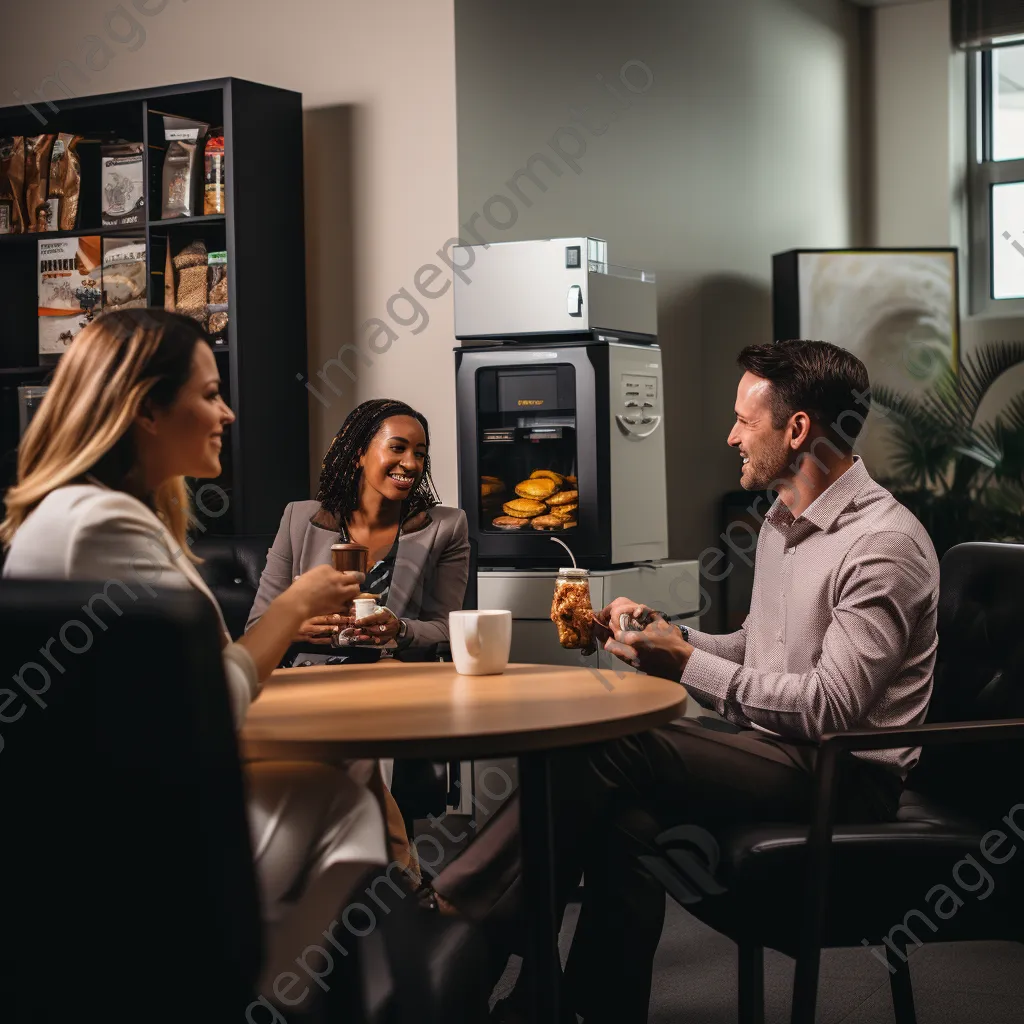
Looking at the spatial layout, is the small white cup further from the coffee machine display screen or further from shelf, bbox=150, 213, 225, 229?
shelf, bbox=150, 213, 225, 229

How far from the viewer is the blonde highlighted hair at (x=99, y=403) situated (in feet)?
5.04

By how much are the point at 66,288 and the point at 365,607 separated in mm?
2587

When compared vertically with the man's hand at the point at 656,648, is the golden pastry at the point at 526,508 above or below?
above

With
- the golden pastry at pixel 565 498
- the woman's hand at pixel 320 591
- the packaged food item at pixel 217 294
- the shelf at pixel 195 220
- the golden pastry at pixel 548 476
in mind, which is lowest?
the woman's hand at pixel 320 591

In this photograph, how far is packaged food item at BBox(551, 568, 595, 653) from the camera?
7.34 feet

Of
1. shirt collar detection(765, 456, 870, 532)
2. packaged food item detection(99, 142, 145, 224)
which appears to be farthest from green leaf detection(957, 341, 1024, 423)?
shirt collar detection(765, 456, 870, 532)

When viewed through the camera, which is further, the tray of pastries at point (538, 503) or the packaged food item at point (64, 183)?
the packaged food item at point (64, 183)

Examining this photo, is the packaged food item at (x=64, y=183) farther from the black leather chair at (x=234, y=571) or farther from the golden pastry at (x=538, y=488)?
the golden pastry at (x=538, y=488)

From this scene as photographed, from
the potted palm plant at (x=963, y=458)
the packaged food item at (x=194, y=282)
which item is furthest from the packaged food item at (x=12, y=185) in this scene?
the potted palm plant at (x=963, y=458)

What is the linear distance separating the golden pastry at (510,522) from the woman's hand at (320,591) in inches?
76.4

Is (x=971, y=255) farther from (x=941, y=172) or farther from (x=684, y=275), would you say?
(x=684, y=275)

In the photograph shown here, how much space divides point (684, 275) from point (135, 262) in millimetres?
2219

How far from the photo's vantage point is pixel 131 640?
3.25ft

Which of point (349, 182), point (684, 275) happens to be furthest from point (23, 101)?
point (684, 275)
